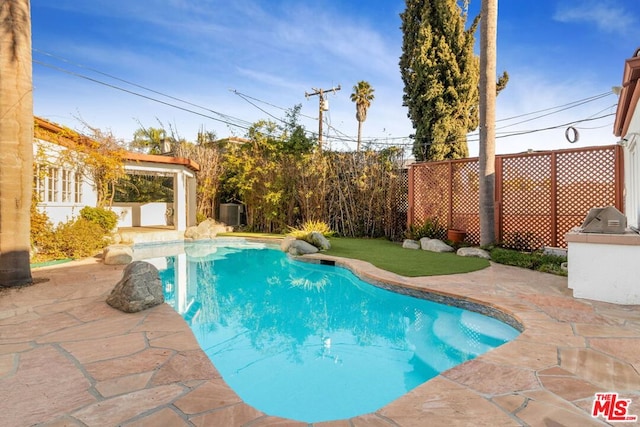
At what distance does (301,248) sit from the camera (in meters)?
9.29

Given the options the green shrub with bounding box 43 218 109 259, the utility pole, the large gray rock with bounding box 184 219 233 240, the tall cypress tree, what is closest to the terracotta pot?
the tall cypress tree

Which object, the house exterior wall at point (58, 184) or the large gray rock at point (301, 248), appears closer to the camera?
the house exterior wall at point (58, 184)

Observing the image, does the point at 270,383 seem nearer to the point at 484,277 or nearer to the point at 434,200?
the point at 484,277

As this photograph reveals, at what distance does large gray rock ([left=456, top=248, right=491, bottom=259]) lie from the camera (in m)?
8.16

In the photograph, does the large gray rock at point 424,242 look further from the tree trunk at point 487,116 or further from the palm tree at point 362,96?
the palm tree at point 362,96

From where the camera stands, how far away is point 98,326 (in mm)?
3672

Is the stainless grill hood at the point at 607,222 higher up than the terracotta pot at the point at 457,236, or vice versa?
the stainless grill hood at the point at 607,222

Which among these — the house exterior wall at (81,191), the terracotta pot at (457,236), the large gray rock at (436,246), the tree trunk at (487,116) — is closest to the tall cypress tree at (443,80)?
the terracotta pot at (457,236)

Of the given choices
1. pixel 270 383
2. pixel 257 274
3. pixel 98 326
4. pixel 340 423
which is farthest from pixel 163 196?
pixel 340 423

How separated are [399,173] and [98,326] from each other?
1033 cm

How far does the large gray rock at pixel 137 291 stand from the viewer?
4229mm

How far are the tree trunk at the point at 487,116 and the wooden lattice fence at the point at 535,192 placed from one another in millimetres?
587

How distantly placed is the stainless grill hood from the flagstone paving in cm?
102

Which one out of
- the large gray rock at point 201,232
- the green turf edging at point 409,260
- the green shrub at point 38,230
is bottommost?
the green turf edging at point 409,260
